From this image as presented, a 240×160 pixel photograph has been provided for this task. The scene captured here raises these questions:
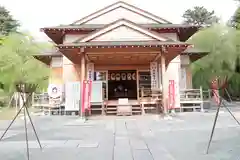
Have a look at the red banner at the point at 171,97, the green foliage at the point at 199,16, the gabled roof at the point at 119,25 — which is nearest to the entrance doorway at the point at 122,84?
the red banner at the point at 171,97

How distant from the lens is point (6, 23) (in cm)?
3803

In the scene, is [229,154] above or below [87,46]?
below

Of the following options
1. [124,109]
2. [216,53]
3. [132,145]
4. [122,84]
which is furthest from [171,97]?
[216,53]

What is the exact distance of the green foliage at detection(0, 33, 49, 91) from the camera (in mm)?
26938

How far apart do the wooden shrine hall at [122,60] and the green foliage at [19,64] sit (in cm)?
935

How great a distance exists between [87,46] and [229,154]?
8393 mm

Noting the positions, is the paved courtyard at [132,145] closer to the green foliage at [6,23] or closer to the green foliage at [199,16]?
the green foliage at [6,23]

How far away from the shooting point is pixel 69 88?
47.8 feet

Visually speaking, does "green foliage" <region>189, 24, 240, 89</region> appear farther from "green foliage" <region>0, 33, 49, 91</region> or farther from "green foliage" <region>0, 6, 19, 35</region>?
"green foliage" <region>0, 6, 19, 35</region>

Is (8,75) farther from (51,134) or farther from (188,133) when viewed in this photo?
(188,133)

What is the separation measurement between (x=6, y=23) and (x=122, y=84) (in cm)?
2568

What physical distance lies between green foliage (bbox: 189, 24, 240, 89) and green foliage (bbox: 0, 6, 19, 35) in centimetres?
2409

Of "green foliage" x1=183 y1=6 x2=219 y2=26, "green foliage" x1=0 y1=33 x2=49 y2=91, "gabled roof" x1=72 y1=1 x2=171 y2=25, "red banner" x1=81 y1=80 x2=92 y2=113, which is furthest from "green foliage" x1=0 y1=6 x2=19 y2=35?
"green foliage" x1=183 y1=6 x2=219 y2=26

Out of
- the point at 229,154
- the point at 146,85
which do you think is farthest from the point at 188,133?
the point at 146,85
